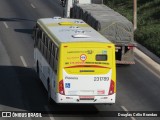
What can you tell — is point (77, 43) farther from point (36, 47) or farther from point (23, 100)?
point (36, 47)

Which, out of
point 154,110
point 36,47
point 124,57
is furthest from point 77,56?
point 124,57

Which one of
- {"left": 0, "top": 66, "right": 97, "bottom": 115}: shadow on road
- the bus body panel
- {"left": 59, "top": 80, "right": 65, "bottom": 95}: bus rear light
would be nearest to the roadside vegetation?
{"left": 0, "top": 66, "right": 97, "bottom": 115}: shadow on road

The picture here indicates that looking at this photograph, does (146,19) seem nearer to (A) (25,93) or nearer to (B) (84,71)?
(A) (25,93)

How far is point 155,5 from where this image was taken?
169 ft

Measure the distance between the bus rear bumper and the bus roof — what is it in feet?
7.17

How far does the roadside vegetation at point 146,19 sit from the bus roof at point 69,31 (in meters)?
10.00

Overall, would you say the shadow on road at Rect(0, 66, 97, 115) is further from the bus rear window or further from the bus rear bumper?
the bus rear window

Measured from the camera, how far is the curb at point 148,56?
35.6 meters

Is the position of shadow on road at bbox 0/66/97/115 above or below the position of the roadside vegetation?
above

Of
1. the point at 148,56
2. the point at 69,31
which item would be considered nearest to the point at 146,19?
the point at 148,56

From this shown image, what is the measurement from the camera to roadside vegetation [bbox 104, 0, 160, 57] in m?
40.5

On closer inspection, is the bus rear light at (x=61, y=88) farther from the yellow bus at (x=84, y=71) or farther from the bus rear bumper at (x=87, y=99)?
the bus rear bumper at (x=87, y=99)

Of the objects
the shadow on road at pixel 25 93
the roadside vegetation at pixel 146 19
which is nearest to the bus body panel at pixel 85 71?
the shadow on road at pixel 25 93

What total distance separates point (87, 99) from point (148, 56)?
1347 cm
